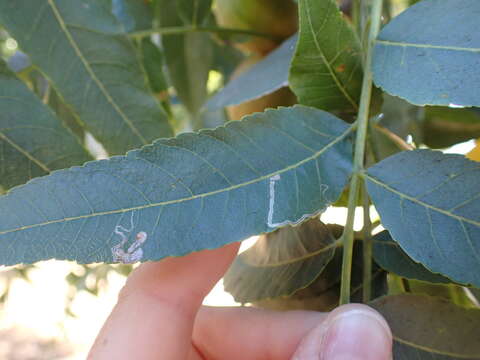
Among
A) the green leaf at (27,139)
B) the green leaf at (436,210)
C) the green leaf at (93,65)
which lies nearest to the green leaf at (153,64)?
the green leaf at (93,65)

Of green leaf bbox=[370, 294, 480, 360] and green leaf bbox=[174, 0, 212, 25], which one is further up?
green leaf bbox=[174, 0, 212, 25]

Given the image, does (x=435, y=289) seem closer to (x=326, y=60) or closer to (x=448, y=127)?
(x=326, y=60)

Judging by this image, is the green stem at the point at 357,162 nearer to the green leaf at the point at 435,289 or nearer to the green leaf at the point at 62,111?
the green leaf at the point at 435,289

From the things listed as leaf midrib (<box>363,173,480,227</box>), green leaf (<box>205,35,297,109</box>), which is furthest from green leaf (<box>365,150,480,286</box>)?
green leaf (<box>205,35,297,109</box>)

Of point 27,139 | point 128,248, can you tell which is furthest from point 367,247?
point 27,139

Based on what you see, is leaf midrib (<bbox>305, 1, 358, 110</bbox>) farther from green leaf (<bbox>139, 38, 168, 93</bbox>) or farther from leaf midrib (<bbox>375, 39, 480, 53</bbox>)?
green leaf (<bbox>139, 38, 168, 93</bbox>)

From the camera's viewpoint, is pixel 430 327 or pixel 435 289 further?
pixel 435 289

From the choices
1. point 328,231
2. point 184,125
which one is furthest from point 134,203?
point 184,125
